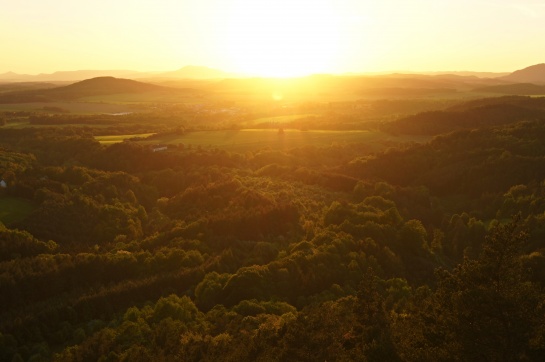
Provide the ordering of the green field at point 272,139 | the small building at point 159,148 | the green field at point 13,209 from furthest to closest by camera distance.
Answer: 1. the green field at point 272,139
2. the small building at point 159,148
3. the green field at point 13,209

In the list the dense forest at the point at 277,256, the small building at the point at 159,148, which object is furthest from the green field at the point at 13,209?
the small building at the point at 159,148

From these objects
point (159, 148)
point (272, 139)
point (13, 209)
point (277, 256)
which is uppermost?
point (159, 148)

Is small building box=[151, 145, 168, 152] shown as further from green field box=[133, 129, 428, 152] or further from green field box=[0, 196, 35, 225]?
green field box=[0, 196, 35, 225]

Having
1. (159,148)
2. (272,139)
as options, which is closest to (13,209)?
(159,148)

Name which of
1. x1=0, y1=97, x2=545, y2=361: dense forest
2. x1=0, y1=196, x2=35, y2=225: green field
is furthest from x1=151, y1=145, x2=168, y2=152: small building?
x1=0, y1=196, x2=35, y2=225: green field

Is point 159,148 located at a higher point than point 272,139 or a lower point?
higher

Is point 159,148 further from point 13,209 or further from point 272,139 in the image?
point 13,209

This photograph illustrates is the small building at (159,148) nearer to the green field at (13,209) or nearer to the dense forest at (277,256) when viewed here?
the dense forest at (277,256)
